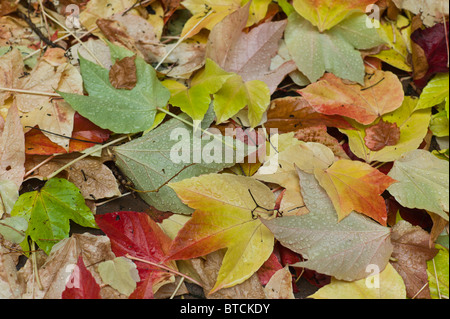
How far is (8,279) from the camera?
59 centimetres

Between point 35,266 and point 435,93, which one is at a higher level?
point 435,93

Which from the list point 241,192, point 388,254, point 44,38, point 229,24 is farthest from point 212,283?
point 44,38

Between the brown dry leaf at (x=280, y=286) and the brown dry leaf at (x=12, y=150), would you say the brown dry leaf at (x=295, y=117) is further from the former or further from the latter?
the brown dry leaf at (x=12, y=150)

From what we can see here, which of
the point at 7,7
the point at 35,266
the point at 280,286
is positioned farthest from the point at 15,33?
the point at 280,286

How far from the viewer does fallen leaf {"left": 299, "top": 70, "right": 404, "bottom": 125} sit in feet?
2.12

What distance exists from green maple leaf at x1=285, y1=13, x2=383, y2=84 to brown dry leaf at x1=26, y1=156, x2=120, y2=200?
37 cm

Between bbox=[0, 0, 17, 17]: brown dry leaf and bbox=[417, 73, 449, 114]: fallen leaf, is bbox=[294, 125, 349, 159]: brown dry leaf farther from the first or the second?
bbox=[0, 0, 17, 17]: brown dry leaf

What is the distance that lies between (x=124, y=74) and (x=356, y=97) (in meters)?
0.38

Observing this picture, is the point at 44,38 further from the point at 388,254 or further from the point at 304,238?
the point at 388,254

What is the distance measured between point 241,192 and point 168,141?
0.14 metres

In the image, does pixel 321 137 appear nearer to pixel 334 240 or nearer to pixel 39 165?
pixel 334 240

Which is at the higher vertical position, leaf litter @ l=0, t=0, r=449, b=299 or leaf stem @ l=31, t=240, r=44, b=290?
leaf litter @ l=0, t=0, r=449, b=299

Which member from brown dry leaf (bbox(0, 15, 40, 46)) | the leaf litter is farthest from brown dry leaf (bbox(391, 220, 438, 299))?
brown dry leaf (bbox(0, 15, 40, 46))

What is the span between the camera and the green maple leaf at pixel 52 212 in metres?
0.61
